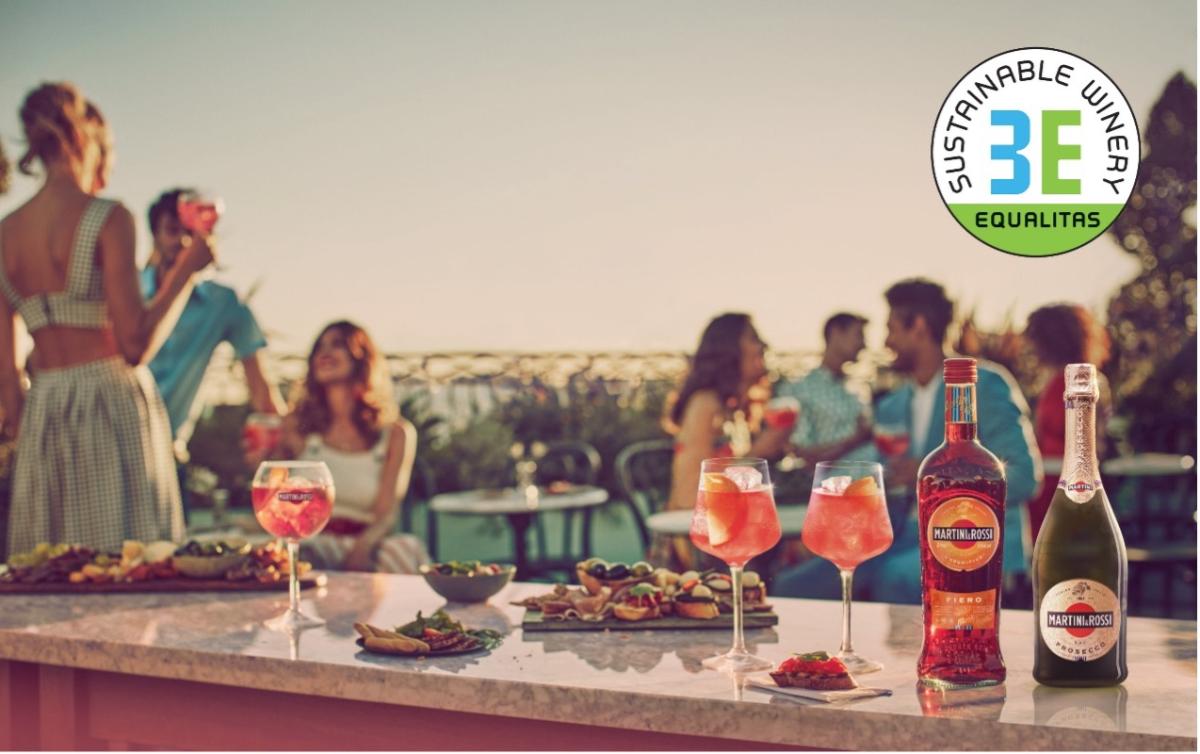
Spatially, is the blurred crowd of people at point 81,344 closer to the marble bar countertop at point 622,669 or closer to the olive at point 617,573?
the marble bar countertop at point 622,669

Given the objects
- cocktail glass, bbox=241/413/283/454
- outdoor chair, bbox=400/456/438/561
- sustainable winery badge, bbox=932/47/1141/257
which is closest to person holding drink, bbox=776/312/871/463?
sustainable winery badge, bbox=932/47/1141/257

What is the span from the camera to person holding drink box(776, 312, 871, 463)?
5.04m

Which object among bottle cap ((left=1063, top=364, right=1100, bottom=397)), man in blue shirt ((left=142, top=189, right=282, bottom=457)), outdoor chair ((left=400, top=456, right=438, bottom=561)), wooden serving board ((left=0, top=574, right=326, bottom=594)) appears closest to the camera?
bottle cap ((left=1063, top=364, right=1100, bottom=397))

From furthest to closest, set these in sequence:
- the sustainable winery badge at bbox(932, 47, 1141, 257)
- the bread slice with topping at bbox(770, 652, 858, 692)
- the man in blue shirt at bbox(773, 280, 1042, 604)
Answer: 1. the man in blue shirt at bbox(773, 280, 1042, 604)
2. the sustainable winery badge at bbox(932, 47, 1141, 257)
3. the bread slice with topping at bbox(770, 652, 858, 692)

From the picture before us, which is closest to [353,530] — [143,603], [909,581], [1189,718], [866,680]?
[909,581]

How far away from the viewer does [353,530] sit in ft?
12.3

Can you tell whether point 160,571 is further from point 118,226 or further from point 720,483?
point 118,226

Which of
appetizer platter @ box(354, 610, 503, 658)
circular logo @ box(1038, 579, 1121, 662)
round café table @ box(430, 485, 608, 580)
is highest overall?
circular logo @ box(1038, 579, 1121, 662)

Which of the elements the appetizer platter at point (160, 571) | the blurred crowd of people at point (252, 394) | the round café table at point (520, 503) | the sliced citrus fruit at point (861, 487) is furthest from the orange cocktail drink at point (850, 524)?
the round café table at point (520, 503)

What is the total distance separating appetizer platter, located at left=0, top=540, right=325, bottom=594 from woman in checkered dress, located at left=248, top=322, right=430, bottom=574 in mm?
1602

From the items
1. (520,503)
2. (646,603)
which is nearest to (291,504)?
(646,603)

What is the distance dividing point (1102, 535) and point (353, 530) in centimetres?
278

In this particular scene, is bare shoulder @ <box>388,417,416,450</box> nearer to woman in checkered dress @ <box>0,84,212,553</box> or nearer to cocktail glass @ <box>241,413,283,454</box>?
cocktail glass @ <box>241,413,283,454</box>

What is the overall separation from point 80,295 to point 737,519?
6.99 feet
